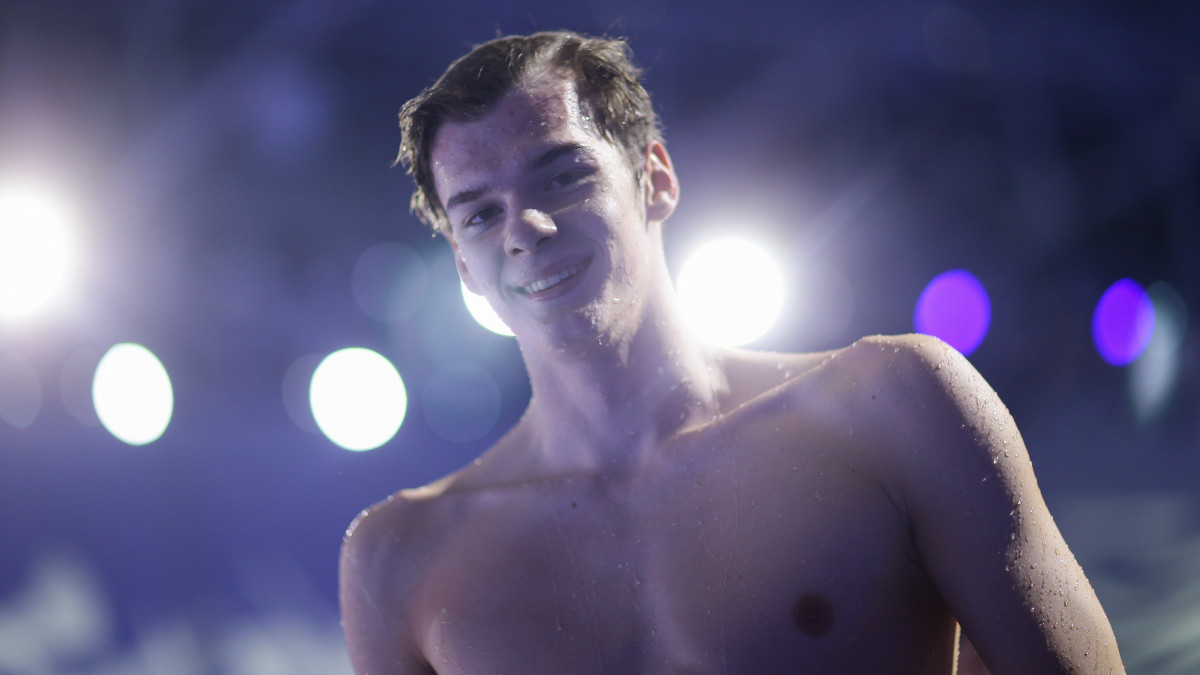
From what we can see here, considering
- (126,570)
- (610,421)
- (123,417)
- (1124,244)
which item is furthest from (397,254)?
(1124,244)

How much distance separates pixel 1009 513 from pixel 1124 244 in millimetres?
3292

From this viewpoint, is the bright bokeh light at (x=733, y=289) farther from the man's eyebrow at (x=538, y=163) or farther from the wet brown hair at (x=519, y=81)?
the man's eyebrow at (x=538, y=163)

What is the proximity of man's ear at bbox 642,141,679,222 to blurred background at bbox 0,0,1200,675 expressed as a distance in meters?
1.17

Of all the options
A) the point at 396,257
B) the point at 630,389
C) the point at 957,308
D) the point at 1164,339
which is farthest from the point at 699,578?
the point at 1164,339

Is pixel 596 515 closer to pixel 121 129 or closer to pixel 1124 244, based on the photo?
pixel 121 129

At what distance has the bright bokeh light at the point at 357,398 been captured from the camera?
2.96m

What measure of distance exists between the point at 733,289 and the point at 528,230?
2.25 m

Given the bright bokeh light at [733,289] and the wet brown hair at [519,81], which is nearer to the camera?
the wet brown hair at [519,81]

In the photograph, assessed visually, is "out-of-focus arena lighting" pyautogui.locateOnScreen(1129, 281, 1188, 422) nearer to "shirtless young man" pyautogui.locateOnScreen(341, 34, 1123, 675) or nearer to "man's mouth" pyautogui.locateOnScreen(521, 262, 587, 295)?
"shirtless young man" pyautogui.locateOnScreen(341, 34, 1123, 675)

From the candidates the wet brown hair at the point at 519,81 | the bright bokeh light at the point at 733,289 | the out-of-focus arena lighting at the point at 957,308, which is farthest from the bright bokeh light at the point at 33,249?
the out-of-focus arena lighting at the point at 957,308

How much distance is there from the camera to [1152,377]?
329cm

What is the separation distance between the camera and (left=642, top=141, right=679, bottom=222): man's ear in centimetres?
134

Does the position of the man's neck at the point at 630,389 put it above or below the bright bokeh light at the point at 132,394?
below

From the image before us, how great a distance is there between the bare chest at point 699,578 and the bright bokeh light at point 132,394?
2023mm
